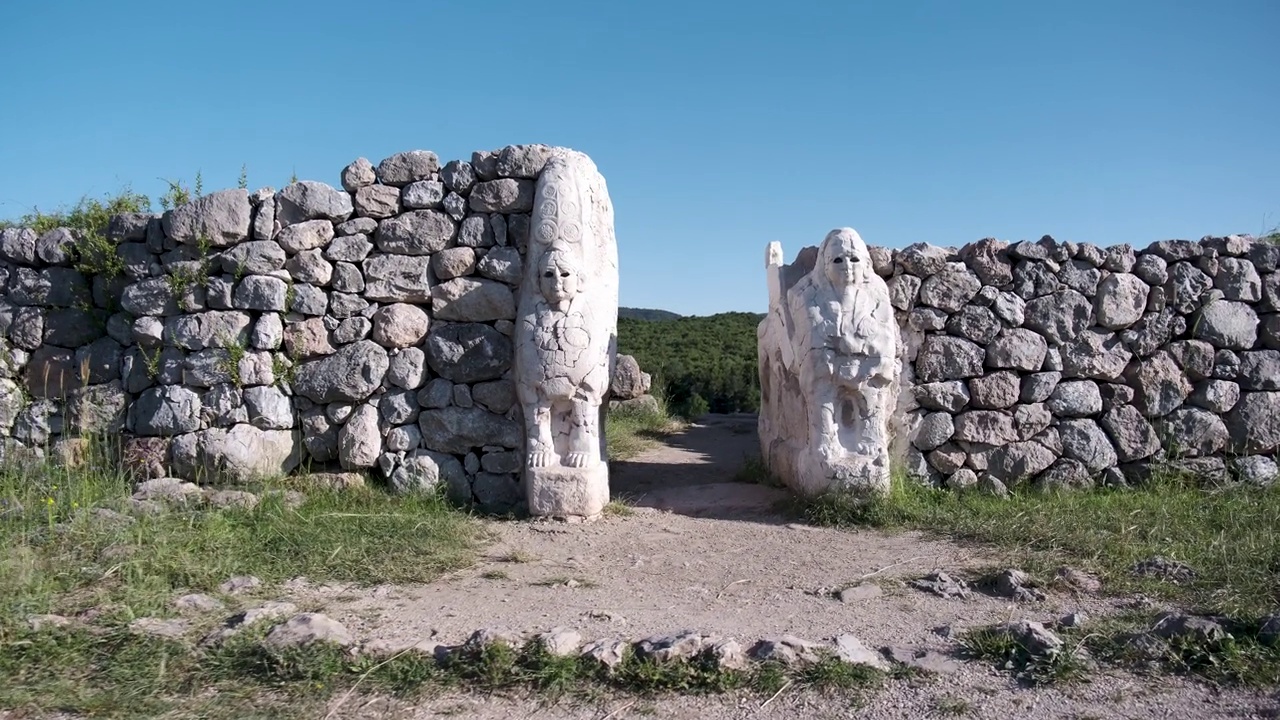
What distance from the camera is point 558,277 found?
5.48 metres

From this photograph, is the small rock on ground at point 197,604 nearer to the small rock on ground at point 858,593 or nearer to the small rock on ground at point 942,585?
the small rock on ground at point 858,593

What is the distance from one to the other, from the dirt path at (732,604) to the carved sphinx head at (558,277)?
1.43 metres

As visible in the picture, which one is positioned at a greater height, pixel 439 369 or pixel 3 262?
pixel 3 262

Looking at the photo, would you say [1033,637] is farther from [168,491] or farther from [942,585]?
[168,491]

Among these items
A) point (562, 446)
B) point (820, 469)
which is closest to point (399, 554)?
point (562, 446)

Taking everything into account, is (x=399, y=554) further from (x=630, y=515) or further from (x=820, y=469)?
(x=820, y=469)

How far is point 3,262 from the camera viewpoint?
20.3 ft

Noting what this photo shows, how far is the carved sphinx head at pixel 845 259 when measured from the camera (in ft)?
18.5

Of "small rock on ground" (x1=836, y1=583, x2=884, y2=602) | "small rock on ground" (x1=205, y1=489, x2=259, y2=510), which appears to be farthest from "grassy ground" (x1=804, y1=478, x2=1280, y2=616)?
"small rock on ground" (x1=205, y1=489, x2=259, y2=510)

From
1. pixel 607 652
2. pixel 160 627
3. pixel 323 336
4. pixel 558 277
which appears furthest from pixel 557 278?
pixel 160 627

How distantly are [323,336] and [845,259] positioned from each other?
11.4 ft

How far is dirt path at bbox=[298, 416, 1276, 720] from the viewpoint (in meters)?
2.97

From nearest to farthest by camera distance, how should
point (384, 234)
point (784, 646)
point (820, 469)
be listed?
1. point (784, 646)
2. point (820, 469)
3. point (384, 234)

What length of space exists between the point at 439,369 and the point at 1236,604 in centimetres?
453
